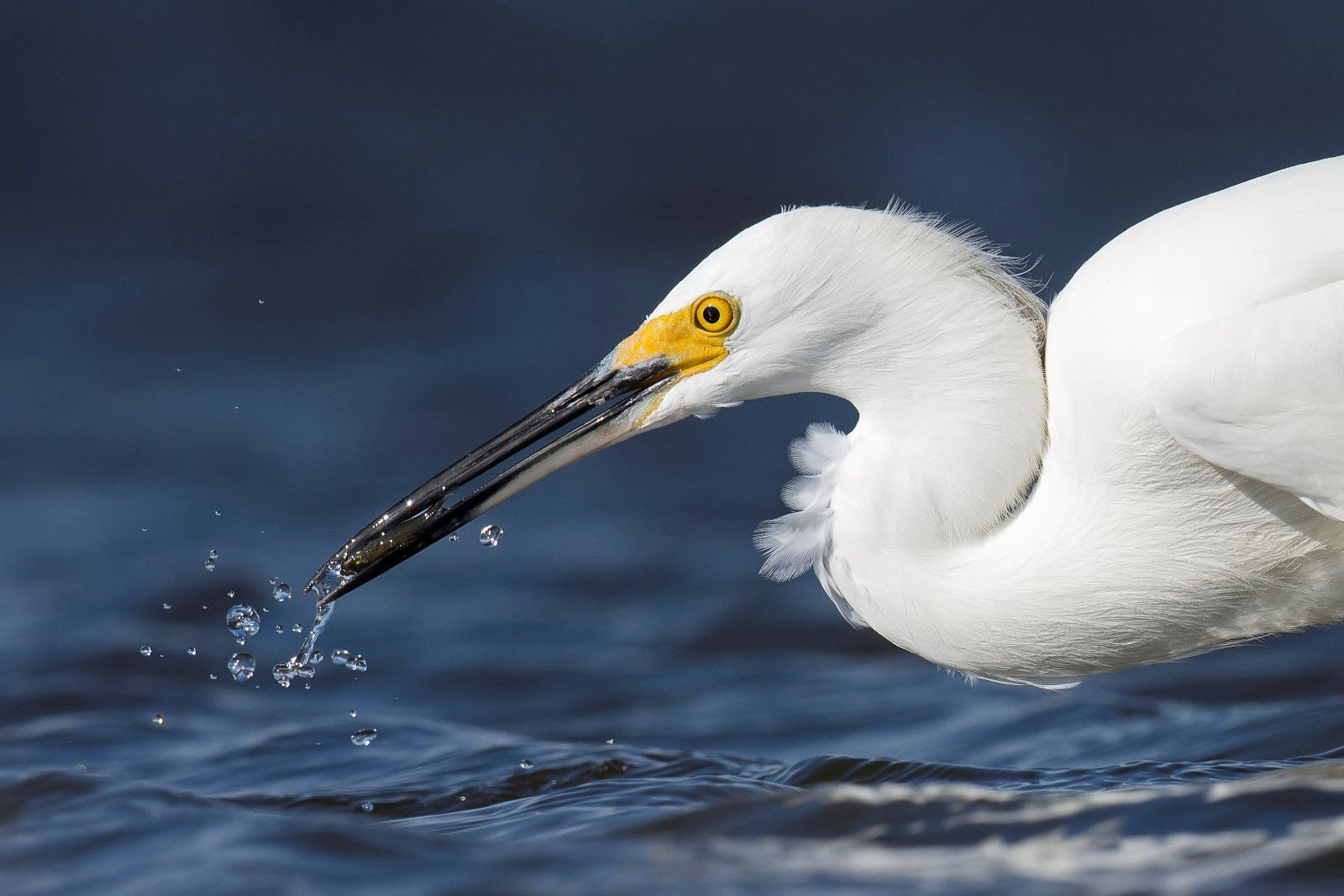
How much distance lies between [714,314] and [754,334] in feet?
0.39

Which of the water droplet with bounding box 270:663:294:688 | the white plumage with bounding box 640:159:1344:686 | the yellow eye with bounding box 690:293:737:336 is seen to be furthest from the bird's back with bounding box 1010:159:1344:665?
the water droplet with bounding box 270:663:294:688

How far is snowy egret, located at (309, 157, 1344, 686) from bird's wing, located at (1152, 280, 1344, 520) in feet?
0.05

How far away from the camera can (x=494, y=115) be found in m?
10.2

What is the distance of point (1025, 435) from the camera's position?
421cm

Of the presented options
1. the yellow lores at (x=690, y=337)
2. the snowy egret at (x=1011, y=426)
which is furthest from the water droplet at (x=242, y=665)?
the yellow lores at (x=690, y=337)

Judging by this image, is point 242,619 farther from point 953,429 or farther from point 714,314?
point 953,429

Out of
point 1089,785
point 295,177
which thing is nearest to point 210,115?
point 295,177

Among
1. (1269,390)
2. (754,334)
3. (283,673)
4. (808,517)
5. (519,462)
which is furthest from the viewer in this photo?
(283,673)

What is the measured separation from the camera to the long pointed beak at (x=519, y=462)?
4.42 meters

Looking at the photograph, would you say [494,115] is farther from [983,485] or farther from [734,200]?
[983,485]

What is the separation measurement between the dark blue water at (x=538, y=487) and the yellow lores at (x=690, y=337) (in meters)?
Result: 1.23

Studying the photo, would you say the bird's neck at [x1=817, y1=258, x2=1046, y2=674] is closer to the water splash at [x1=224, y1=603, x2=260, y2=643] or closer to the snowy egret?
the snowy egret

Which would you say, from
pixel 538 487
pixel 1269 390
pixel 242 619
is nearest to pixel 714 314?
pixel 1269 390

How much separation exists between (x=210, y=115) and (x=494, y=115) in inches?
67.5
